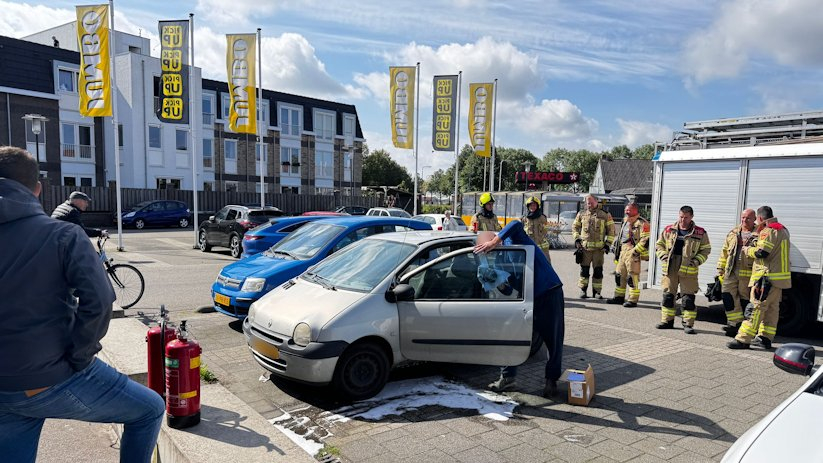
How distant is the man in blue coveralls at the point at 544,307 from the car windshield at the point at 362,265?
34.8 inches

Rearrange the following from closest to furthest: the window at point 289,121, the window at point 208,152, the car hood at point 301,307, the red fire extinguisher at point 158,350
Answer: the red fire extinguisher at point 158,350, the car hood at point 301,307, the window at point 208,152, the window at point 289,121

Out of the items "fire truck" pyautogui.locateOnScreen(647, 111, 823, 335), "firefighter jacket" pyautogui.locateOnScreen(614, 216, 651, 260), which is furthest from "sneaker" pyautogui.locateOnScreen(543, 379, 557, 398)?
"firefighter jacket" pyautogui.locateOnScreen(614, 216, 651, 260)

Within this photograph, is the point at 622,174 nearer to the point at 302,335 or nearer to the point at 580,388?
the point at 580,388

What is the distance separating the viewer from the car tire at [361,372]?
4.70 m

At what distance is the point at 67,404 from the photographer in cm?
236

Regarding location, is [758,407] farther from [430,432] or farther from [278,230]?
[278,230]

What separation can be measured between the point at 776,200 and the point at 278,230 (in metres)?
9.39

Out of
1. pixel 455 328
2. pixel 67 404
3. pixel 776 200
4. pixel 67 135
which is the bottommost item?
pixel 455 328

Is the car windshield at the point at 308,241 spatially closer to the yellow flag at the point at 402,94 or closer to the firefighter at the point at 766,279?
the firefighter at the point at 766,279

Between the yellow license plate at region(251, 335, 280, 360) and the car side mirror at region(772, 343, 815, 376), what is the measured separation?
3767 millimetres

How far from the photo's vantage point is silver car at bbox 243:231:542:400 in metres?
4.68

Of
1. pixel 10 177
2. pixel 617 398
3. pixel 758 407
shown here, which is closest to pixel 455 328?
pixel 617 398

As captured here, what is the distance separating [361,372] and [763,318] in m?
5.57

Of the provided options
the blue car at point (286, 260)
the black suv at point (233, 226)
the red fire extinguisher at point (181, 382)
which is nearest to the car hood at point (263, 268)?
the blue car at point (286, 260)
